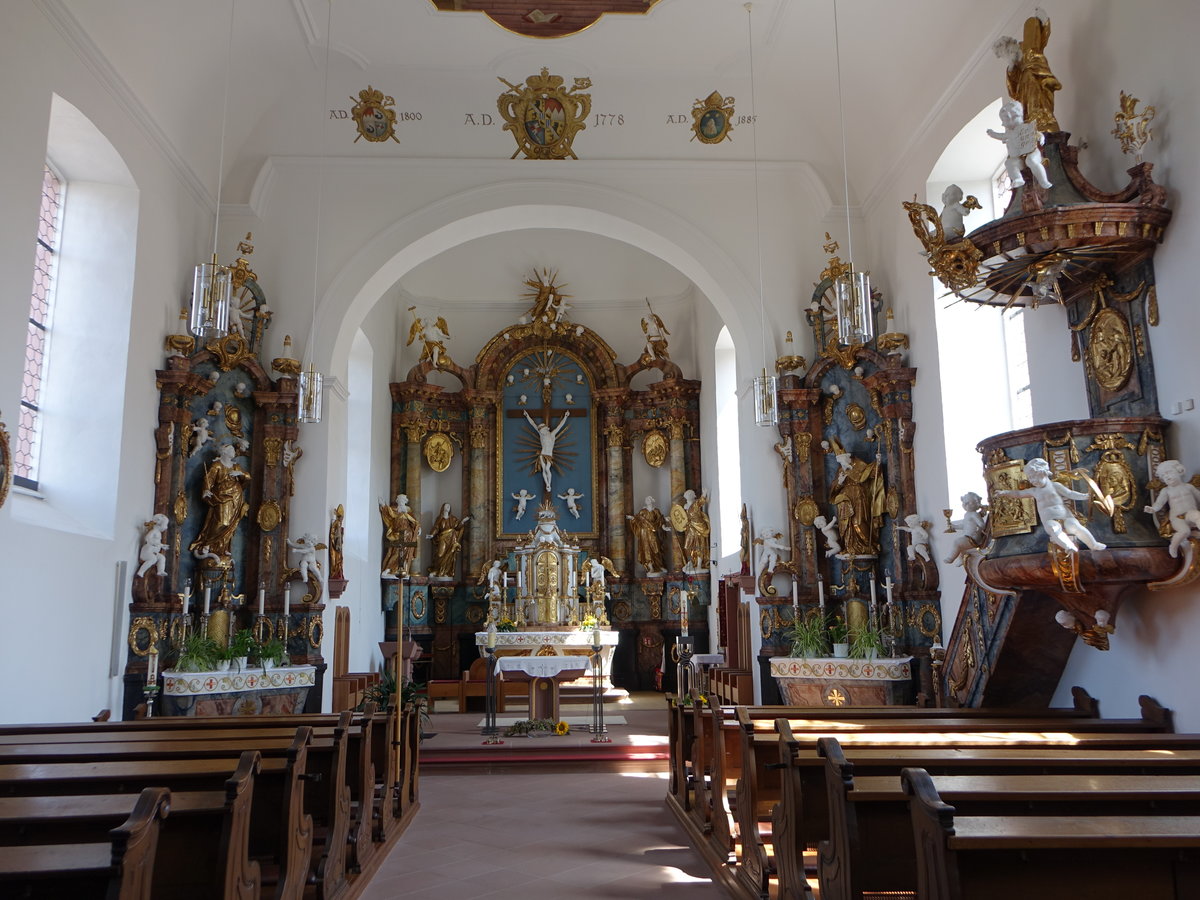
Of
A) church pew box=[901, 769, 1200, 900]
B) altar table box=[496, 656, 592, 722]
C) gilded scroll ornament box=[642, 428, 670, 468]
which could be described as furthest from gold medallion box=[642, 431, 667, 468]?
church pew box=[901, 769, 1200, 900]

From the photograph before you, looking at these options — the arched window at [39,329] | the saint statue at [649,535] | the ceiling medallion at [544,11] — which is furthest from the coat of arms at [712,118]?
the arched window at [39,329]

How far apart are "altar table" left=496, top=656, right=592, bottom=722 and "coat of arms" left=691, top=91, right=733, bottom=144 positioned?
7037mm

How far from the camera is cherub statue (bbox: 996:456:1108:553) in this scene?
253 inches

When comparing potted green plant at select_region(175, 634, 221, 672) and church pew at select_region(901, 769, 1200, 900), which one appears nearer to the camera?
church pew at select_region(901, 769, 1200, 900)

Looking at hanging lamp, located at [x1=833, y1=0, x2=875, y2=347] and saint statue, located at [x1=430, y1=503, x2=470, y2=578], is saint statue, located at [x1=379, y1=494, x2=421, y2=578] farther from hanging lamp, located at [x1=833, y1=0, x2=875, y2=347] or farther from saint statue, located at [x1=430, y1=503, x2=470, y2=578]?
hanging lamp, located at [x1=833, y1=0, x2=875, y2=347]

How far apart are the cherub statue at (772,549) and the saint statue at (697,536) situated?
522 cm

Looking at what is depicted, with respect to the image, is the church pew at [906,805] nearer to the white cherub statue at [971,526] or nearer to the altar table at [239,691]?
the white cherub statue at [971,526]

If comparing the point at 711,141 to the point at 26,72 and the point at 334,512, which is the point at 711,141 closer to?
the point at 334,512

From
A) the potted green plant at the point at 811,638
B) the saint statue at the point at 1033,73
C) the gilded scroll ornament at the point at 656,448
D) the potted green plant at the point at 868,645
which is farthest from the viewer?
the gilded scroll ornament at the point at 656,448

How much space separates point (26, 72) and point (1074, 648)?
9.96 metres

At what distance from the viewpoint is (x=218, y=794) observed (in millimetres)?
4047

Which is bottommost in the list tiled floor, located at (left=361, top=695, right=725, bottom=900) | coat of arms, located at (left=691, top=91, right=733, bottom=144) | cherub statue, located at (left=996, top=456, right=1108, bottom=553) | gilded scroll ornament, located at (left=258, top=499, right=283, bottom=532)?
tiled floor, located at (left=361, top=695, right=725, bottom=900)

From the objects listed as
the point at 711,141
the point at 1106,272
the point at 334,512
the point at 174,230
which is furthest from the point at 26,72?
the point at 1106,272

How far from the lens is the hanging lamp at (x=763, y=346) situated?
11242mm
